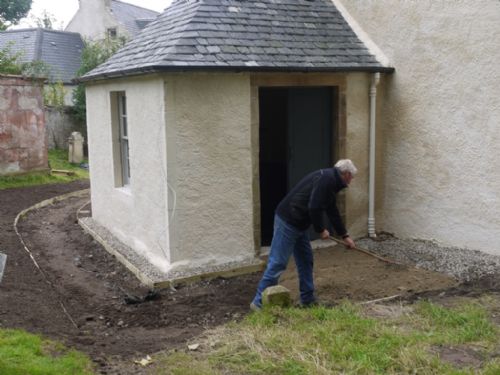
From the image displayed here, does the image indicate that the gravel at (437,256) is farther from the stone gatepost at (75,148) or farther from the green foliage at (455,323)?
the stone gatepost at (75,148)

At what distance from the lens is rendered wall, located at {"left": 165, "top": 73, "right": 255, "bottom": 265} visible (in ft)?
27.0

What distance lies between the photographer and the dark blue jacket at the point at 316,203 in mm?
6266

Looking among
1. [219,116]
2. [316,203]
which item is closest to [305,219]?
[316,203]

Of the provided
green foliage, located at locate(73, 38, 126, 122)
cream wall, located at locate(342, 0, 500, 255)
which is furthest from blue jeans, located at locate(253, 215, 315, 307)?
green foliage, located at locate(73, 38, 126, 122)

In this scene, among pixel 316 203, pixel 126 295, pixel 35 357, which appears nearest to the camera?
pixel 35 357

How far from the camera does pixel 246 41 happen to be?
29.2 ft

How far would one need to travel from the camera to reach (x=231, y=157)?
28.4 feet

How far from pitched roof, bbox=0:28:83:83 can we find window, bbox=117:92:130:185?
70.3ft

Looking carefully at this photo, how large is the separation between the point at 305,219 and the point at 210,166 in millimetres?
2428

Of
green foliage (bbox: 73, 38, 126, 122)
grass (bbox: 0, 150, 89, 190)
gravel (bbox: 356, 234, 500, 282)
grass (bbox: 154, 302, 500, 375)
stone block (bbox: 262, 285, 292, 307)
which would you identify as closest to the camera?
grass (bbox: 154, 302, 500, 375)

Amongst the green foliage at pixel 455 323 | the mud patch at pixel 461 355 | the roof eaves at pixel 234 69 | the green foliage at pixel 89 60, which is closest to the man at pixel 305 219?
the green foliage at pixel 455 323

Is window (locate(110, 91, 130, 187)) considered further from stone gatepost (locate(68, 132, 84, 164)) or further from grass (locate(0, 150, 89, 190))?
stone gatepost (locate(68, 132, 84, 164))

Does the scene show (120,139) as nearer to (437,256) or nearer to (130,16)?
(437,256)

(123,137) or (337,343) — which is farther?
(123,137)
